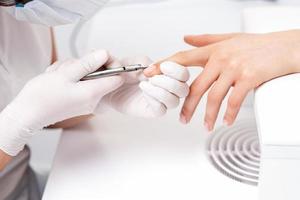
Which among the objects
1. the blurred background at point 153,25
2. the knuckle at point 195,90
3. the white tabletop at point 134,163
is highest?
the knuckle at point 195,90

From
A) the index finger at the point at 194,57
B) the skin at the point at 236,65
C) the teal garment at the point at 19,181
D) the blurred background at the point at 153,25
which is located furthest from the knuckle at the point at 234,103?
the teal garment at the point at 19,181

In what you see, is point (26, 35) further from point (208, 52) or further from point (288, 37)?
point (288, 37)

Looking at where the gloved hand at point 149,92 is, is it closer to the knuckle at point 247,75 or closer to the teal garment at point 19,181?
the knuckle at point 247,75

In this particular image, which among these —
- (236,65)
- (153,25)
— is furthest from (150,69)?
(153,25)

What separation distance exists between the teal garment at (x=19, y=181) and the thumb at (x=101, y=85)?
1.20 ft

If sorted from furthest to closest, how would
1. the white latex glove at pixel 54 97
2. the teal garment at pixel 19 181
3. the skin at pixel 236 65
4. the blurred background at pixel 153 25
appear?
the blurred background at pixel 153 25 < the teal garment at pixel 19 181 < the white latex glove at pixel 54 97 < the skin at pixel 236 65

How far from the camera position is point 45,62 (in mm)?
1065

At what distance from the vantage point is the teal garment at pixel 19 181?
3.43 ft

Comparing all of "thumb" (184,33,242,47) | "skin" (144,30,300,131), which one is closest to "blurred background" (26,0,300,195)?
"thumb" (184,33,242,47)

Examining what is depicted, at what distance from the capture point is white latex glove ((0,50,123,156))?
808 millimetres

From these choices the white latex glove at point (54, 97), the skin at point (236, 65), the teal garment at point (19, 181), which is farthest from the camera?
the teal garment at point (19, 181)

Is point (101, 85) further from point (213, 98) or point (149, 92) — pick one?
point (213, 98)

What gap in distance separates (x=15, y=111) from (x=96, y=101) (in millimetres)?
147

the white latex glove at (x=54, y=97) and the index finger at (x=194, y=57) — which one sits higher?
the index finger at (x=194, y=57)
